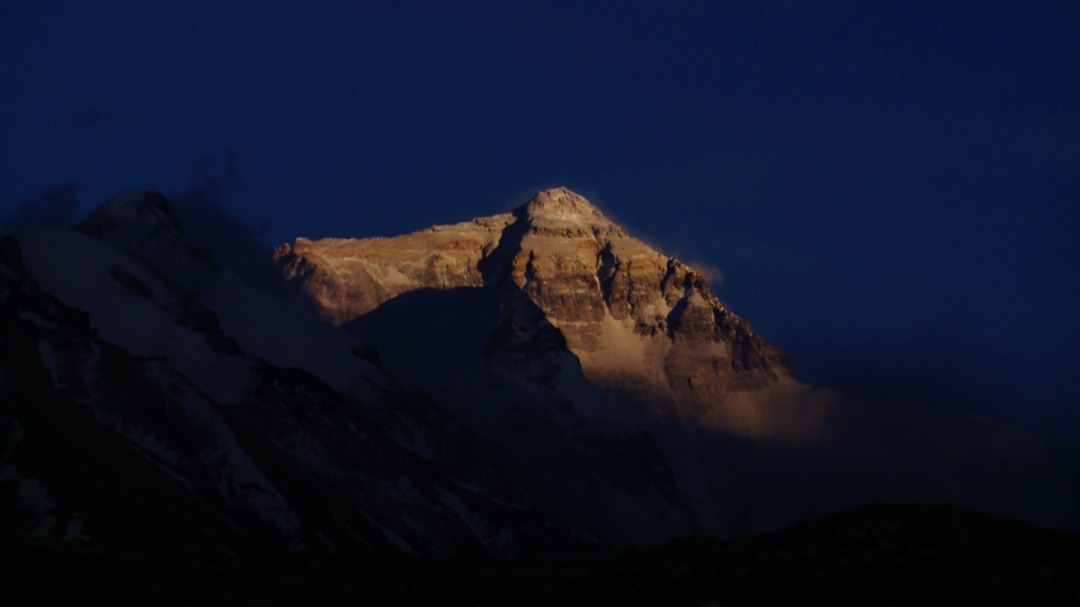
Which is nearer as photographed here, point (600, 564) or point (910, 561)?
point (910, 561)

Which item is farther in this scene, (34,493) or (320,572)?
(34,493)

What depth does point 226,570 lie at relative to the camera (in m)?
54.9

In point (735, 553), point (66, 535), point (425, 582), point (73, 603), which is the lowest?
point (73, 603)

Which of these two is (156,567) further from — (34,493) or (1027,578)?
(34,493)

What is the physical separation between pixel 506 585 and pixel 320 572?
545 centimetres

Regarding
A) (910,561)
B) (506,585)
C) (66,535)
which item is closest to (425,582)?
(506,585)

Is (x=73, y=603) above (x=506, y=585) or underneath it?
underneath

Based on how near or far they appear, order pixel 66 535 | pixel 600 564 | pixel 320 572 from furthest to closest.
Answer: pixel 66 535, pixel 600 564, pixel 320 572

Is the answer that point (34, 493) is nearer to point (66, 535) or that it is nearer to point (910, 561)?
point (66, 535)

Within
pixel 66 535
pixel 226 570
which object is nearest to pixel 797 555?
pixel 226 570

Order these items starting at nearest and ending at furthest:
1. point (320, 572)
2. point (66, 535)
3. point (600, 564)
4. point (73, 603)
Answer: point (73, 603), point (320, 572), point (600, 564), point (66, 535)

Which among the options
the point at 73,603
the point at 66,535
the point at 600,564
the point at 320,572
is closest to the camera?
the point at 73,603

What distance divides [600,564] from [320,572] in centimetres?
900

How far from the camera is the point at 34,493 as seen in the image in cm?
18400
